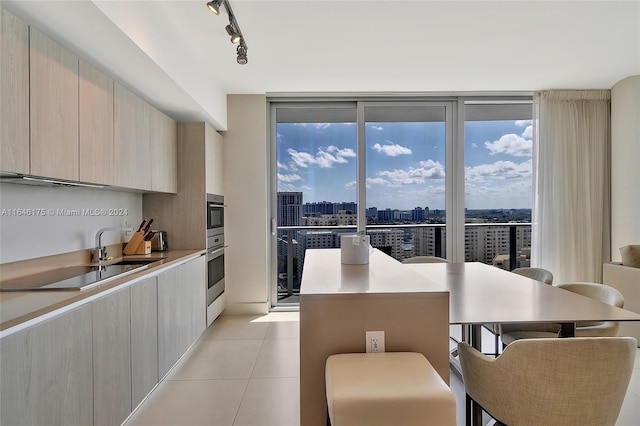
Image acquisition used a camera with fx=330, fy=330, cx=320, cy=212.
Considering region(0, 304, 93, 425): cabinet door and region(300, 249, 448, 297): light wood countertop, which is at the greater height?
region(300, 249, 448, 297): light wood countertop

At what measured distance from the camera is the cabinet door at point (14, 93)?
1.44 metres

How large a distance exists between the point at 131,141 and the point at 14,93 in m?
1.08

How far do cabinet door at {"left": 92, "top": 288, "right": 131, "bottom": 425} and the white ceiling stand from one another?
1501mm

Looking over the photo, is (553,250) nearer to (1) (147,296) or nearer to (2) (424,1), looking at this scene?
(2) (424,1)

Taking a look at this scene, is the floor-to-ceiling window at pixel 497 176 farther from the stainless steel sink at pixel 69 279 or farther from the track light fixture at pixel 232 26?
the stainless steel sink at pixel 69 279

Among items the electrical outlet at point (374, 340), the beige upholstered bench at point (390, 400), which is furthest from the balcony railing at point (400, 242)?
the beige upholstered bench at point (390, 400)

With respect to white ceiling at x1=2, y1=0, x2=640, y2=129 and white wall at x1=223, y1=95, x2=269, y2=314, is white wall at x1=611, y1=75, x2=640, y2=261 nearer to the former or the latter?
white ceiling at x1=2, y1=0, x2=640, y2=129

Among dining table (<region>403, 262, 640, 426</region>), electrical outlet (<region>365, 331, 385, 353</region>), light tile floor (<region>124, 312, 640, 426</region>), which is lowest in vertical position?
light tile floor (<region>124, 312, 640, 426</region>)

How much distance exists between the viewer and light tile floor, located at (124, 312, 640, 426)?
2182 millimetres

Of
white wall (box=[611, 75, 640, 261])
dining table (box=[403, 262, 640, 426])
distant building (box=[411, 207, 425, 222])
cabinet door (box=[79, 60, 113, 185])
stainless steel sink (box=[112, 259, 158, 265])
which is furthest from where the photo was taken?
distant building (box=[411, 207, 425, 222])

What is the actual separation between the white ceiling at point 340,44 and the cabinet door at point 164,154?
193 mm

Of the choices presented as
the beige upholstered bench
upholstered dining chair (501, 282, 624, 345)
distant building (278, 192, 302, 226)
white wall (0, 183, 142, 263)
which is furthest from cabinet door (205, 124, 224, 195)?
upholstered dining chair (501, 282, 624, 345)

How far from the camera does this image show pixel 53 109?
1740mm

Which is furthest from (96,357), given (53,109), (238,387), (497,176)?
(497,176)
